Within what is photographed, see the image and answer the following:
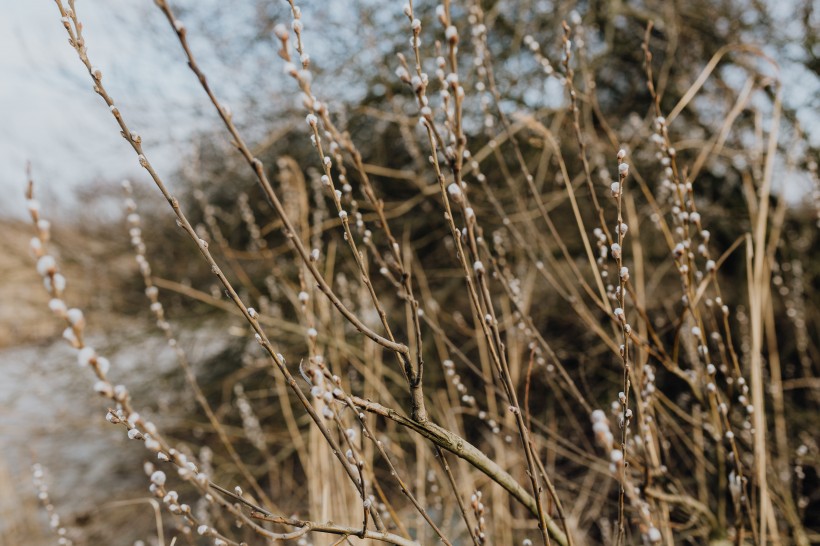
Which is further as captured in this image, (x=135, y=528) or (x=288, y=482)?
(x=135, y=528)

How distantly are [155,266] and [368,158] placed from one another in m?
1.64

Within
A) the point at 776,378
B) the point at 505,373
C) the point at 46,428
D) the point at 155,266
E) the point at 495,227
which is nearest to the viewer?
the point at 505,373

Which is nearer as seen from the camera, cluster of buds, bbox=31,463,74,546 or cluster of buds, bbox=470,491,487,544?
cluster of buds, bbox=470,491,487,544

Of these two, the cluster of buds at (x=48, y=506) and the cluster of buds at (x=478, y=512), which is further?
the cluster of buds at (x=48, y=506)

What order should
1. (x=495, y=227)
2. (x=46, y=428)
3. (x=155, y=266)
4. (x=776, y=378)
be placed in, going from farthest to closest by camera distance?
(x=155, y=266), (x=46, y=428), (x=495, y=227), (x=776, y=378)

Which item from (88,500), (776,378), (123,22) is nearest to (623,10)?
(776,378)

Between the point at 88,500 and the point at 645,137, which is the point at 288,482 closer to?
the point at 88,500

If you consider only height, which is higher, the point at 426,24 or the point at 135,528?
the point at 426,24

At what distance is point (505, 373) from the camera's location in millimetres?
677

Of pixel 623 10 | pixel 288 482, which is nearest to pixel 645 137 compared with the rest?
pixel 623 10

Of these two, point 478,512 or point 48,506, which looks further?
point 48,506

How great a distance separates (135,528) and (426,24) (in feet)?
12.5

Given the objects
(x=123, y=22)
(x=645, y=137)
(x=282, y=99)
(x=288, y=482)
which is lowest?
(x=288, y=482)

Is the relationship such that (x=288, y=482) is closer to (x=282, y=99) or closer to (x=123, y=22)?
(x=282, y=99)
